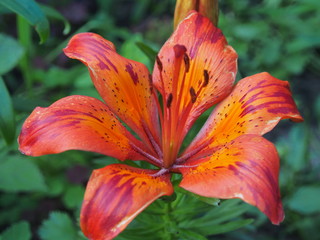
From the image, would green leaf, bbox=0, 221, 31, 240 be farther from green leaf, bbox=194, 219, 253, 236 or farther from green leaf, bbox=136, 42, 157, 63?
green leaf, bbox=136, 42, 157, 63

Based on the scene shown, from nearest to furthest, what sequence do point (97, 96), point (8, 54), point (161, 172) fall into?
point (161, 172) → point (8, 54) → point (97, 96)

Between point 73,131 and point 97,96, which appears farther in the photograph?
point 97,96

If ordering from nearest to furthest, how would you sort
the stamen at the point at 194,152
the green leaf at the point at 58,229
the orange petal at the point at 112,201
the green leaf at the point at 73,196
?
1. the orange petal at the point at 112,201
2. the stamen at the point at 194,152
3. the green leaf at the point at 58,229
4. the green leaf at the point at 73,196

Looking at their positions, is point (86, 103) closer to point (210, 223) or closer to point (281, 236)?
point (210, 223)

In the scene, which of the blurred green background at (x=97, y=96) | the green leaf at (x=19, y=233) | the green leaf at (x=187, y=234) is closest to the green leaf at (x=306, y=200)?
the blurred green background at (x=97, y=96)

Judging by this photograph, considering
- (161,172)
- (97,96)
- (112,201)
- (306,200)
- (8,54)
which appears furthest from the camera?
(306,200)

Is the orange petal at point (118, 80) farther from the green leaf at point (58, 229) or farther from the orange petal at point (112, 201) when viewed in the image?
the green leaf at point (58, 229)

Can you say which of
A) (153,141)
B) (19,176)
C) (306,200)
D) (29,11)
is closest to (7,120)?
(29,11)

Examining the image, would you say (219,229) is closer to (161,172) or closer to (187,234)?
(187,234)
